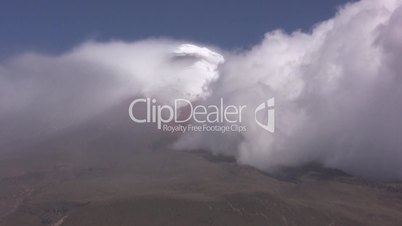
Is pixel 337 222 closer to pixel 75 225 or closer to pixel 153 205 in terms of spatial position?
pixel 153 205

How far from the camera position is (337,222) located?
196375 mm

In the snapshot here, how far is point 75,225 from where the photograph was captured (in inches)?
7303

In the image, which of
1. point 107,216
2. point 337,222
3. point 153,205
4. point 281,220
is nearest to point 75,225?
point 107,216

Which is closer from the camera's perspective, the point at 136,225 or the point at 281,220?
the point at 136,225

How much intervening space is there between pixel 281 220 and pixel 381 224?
100 feet

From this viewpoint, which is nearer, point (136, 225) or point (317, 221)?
point (136, 225)

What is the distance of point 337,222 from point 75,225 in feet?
252

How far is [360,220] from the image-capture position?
7859 inches

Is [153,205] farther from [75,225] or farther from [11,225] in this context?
[11,225]

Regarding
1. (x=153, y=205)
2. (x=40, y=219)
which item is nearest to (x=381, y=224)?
(x=153, y=205)

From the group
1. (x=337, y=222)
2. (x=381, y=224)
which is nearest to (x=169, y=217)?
(x=337, y=222)

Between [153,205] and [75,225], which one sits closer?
[75,225]

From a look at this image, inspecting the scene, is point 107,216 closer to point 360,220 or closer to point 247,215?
point 247,215

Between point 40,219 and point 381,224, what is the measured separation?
102 m
